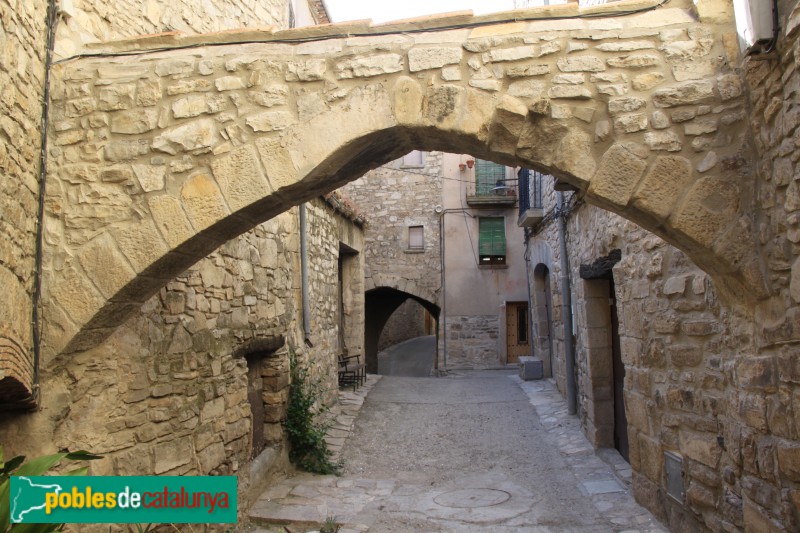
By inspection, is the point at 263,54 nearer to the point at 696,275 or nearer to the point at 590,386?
the point at 696,275

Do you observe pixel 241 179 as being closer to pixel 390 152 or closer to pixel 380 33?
pixel 390 152

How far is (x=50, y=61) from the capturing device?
9.11 feet

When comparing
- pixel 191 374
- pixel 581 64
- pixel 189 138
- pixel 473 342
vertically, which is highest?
pixel 581 64

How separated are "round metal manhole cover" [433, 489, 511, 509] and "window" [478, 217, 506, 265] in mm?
8866

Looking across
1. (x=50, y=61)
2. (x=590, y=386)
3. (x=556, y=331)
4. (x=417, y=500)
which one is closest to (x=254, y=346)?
(x=417, y=500)

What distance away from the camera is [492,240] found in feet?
44.3

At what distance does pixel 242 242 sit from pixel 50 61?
2038 millimetres

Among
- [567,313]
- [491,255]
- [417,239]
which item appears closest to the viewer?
[567,313]

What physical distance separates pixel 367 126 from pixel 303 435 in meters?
3.53

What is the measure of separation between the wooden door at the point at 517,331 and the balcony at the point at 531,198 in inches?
121

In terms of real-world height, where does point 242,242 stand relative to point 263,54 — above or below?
below

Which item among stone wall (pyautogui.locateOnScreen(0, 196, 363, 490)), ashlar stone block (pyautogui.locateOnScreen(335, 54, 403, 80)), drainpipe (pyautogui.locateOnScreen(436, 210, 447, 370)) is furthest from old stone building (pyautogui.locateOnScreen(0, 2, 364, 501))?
drainpipe (pyautogui.locateOnScreen(436, 210, 447, 370))

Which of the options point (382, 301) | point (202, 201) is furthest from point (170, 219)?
point (382, 301)

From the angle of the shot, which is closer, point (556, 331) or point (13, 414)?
point (13, 414)
